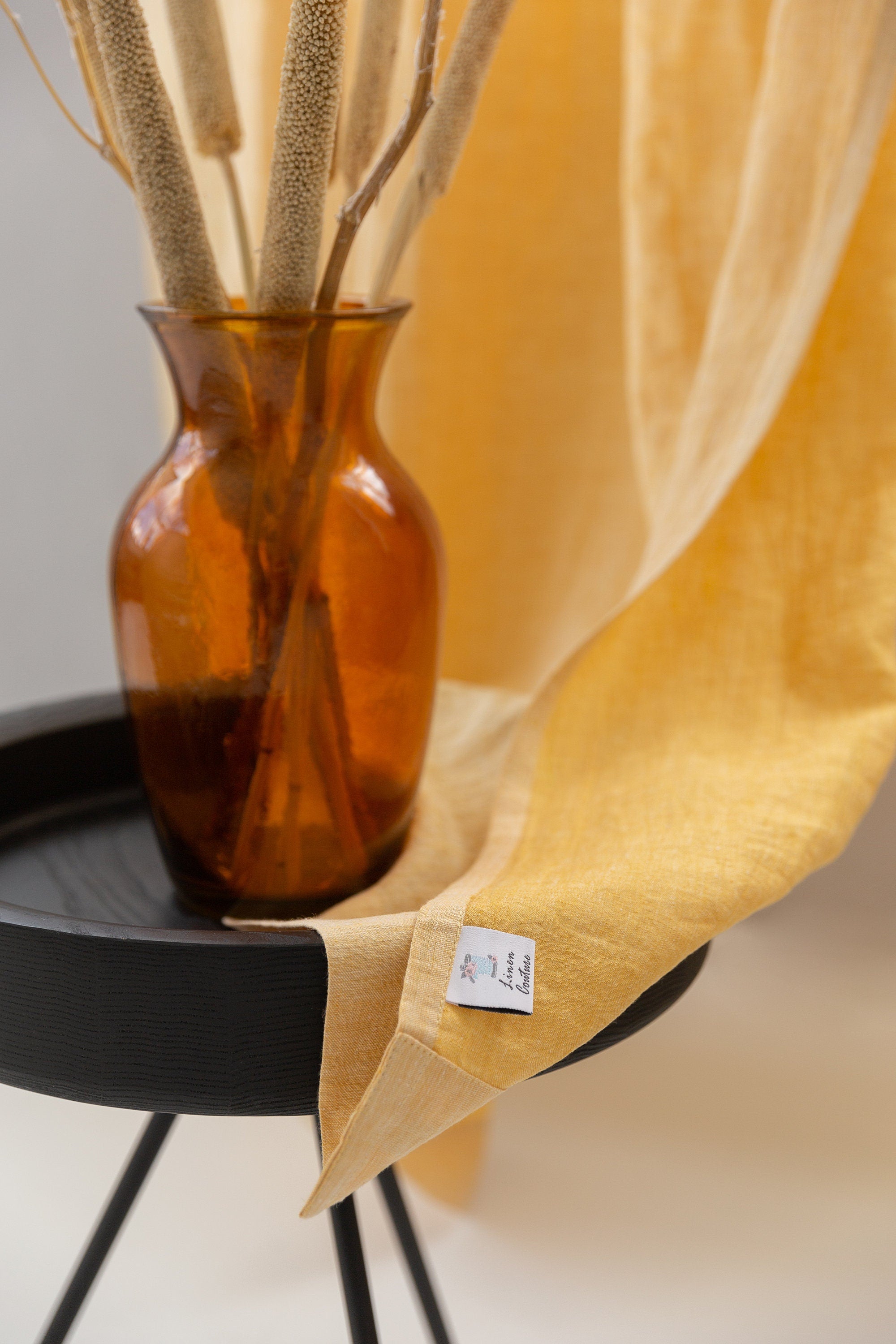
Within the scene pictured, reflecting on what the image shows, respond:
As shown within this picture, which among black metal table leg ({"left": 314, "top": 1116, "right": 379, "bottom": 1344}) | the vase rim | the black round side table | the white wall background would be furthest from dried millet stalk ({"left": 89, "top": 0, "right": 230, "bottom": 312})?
the white wall background

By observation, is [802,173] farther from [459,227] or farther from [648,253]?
[459,227]

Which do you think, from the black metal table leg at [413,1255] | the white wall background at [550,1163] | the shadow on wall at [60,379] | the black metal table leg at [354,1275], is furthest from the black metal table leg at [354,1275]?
the shadow on wall at [60,379]

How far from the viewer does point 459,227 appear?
0.83m

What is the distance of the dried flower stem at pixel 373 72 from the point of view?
18.5 inches

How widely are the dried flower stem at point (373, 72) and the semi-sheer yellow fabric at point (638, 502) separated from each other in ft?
0.64

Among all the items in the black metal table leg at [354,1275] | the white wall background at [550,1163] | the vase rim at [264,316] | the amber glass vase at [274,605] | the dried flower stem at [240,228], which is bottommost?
the white wall background at [550,1163]

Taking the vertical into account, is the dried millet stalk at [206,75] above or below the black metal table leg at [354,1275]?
above

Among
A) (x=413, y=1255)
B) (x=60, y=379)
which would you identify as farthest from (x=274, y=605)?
(x=60, y=379)

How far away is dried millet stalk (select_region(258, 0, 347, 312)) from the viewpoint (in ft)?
1.29

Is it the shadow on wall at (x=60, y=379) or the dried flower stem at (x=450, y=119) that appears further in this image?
the shadow on wall at (x=60, y=379)

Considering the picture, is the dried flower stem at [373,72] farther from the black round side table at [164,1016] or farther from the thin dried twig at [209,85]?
the black round side table at [164,1016]

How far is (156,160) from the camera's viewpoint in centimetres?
41

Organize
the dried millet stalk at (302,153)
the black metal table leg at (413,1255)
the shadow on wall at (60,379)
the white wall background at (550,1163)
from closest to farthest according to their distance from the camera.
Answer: the dried millet stalk at (302,153)
the black metal table leg at (413,1255)
the white wall background at (550,1163)
the shadow on wall at (60,379)

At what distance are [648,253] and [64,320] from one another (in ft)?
1.82
